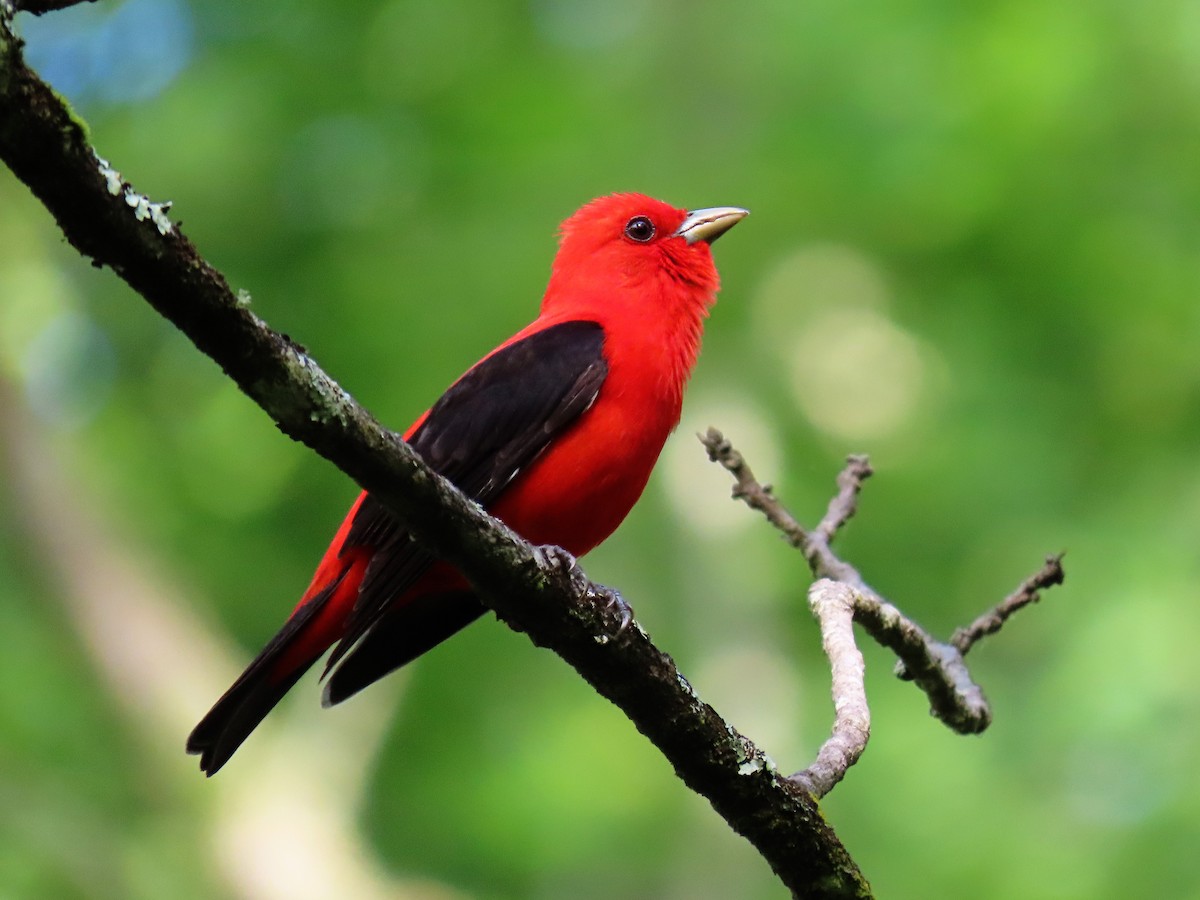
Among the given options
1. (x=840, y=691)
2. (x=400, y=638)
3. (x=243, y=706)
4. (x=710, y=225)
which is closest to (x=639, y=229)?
(x=710, y=225)

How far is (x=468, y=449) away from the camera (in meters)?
4.29

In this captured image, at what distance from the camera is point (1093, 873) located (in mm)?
6469

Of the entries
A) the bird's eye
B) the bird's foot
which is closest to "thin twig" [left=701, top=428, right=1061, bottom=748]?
the bird's foot

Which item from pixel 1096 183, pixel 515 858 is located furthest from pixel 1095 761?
pixel 1096 183

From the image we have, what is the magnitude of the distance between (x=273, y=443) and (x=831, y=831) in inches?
248

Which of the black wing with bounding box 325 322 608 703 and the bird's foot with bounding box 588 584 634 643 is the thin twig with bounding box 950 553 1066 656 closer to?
the black wing with bounding box 325 322 608 703

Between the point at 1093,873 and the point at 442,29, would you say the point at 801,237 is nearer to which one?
the point at 442,29

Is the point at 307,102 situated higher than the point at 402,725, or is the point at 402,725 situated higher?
the point at 307,102

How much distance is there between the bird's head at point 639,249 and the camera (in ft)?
17.1

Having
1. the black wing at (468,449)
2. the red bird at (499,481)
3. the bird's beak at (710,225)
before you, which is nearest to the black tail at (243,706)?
the red bird at (499,481)

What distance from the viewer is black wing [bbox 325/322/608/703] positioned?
157 inches

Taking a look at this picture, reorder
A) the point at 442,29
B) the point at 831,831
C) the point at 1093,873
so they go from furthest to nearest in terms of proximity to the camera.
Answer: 1. the point at 442,29
2. the point at 1093,873
3. the point at 831,831

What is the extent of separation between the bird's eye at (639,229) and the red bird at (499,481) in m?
0.72

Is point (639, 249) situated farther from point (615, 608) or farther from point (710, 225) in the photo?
point (615, 608)
